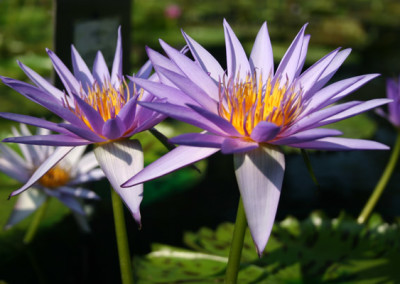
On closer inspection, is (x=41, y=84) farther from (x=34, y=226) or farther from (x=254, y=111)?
(x=34, y=226)

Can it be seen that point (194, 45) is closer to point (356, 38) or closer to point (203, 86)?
point (203, 86)

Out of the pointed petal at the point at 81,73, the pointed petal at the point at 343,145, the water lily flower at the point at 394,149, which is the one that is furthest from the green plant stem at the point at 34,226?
the water lily flower at the point at 394,149

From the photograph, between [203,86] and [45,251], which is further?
[45,251]

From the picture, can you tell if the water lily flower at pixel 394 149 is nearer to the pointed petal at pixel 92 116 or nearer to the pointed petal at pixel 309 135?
the pointed petal at pixel 309 135

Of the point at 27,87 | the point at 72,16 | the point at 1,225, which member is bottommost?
the point at 1,225

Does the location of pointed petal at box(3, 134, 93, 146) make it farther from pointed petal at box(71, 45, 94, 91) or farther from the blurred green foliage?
the blurred green foliage

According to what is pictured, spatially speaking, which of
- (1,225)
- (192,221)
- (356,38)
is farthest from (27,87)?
(356,38)
